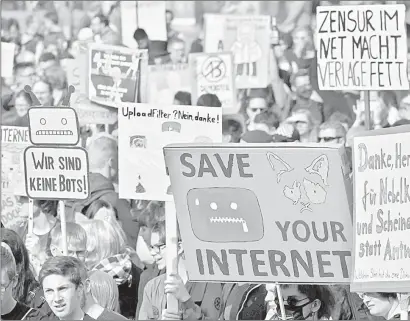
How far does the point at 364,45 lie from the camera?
5.74 m

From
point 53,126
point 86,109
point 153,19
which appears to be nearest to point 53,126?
point 53,126

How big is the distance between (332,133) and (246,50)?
2.17 m

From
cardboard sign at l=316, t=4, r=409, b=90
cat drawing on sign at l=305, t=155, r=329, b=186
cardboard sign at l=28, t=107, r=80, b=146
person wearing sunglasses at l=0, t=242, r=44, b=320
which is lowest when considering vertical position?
person wearing sunglasses at l=0, t=242, r=44, b=320

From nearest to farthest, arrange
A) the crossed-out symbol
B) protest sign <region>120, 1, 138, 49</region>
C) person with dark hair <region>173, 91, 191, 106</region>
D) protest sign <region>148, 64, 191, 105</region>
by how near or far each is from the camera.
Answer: the crossed-out symbol → person with dark hair <region>173, 91, 191, 106</region> → protest sign <region>148, 64, 191, 105</region> → protest sign <region>120, 1, 138, 49</region>

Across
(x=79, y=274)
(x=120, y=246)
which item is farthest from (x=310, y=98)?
(x=79, y=274)

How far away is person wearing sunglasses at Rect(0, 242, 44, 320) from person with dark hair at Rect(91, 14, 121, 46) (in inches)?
191

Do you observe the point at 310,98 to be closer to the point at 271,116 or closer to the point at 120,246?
the point at 271,116

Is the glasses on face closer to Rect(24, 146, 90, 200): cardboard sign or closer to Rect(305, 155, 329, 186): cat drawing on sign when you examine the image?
Rect(24, 146, 90, 200): cardboard sign

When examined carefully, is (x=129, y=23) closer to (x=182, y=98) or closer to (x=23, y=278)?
(x=182, y=98)

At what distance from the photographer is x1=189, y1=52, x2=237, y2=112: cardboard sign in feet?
25.3

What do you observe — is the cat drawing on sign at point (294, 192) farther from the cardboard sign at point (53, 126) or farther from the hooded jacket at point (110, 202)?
the hooded jacket at point (110, 202)

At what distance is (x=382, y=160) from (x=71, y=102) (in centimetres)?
189

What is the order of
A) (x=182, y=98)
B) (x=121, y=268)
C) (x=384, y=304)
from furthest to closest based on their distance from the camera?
(x=182, y=98), (x=121, y=268), (x=384, y=304)

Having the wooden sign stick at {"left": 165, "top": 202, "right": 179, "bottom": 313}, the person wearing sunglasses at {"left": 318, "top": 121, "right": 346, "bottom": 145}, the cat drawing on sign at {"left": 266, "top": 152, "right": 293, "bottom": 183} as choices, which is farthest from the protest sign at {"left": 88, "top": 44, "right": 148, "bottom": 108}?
the person wearing sunglasses at {"left": 318, "top": 121, "right": 346, "bottom": 145}
